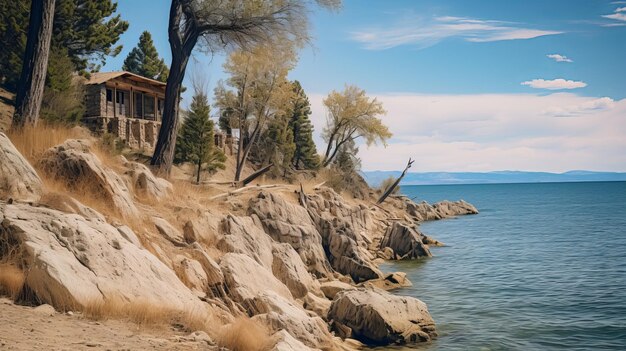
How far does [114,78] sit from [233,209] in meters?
24.6

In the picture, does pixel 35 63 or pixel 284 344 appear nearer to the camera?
pixel 284 344

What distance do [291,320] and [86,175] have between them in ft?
20.0

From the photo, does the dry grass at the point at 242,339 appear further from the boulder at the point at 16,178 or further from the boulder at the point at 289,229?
the boulder at the point at 289,229

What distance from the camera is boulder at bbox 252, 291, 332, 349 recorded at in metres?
10.3

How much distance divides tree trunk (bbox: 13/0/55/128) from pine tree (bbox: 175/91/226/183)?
19236 millimetres

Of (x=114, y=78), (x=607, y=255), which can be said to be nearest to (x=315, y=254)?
(x=607, y=255)

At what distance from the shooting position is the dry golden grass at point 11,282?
7512 mm

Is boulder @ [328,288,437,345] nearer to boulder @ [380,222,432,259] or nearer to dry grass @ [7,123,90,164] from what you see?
dry grass @ [7,123,90,164]

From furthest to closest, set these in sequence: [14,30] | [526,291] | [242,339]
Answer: [14,30]
[526,291]
[242,339]

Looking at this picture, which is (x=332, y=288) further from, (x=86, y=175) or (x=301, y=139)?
(x=301, y=139)

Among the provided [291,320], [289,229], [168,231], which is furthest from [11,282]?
[289,229]

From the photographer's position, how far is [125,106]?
42812 mm

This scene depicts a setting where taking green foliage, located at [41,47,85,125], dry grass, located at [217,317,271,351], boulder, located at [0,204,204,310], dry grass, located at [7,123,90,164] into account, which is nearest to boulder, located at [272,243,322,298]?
boulder, located at [0,204,204,310]

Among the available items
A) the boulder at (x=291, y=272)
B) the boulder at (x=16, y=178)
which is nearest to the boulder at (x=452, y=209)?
the boulder at (x=291, y=272)
